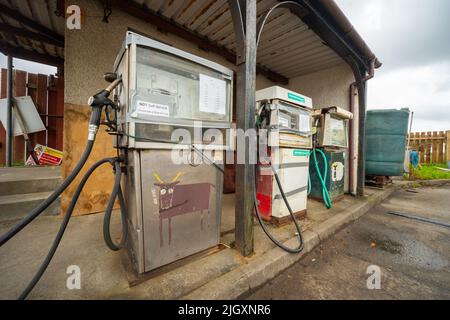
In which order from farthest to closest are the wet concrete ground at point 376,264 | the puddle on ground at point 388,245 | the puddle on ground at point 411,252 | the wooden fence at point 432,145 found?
the wooden fence at point 432,145 → the puddle on ground at point 388,245 → the puddle on ground at point 411,252 → the wet concrete ground at point 376,264

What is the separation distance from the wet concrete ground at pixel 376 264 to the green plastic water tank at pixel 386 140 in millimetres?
1961

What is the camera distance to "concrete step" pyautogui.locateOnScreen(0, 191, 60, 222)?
2.30 meters

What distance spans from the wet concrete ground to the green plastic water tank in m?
1.96

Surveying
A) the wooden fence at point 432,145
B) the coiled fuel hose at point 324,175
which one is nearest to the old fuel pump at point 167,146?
the coiled fuel hose at point 324,175

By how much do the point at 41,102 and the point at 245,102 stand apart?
5.73 m

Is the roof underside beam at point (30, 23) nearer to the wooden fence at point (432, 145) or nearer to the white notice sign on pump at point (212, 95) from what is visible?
the white notice sign on pump at point (212, 95)

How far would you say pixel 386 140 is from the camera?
189 inches

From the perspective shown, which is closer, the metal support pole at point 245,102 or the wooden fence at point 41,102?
the metal support pole at point 245,102

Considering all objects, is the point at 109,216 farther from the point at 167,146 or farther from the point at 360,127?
the point at 360,127

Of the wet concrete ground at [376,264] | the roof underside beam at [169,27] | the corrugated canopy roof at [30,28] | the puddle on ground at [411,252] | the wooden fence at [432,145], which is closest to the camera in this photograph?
the wet concrete ground at [376,264]

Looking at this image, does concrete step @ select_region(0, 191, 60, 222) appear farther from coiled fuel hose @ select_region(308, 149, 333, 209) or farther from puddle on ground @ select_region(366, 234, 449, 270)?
puddle on ground @ select_region(366, 234, 449, 270)

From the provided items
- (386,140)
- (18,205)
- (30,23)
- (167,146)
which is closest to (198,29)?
(167,146)

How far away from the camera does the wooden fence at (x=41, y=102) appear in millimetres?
4422
